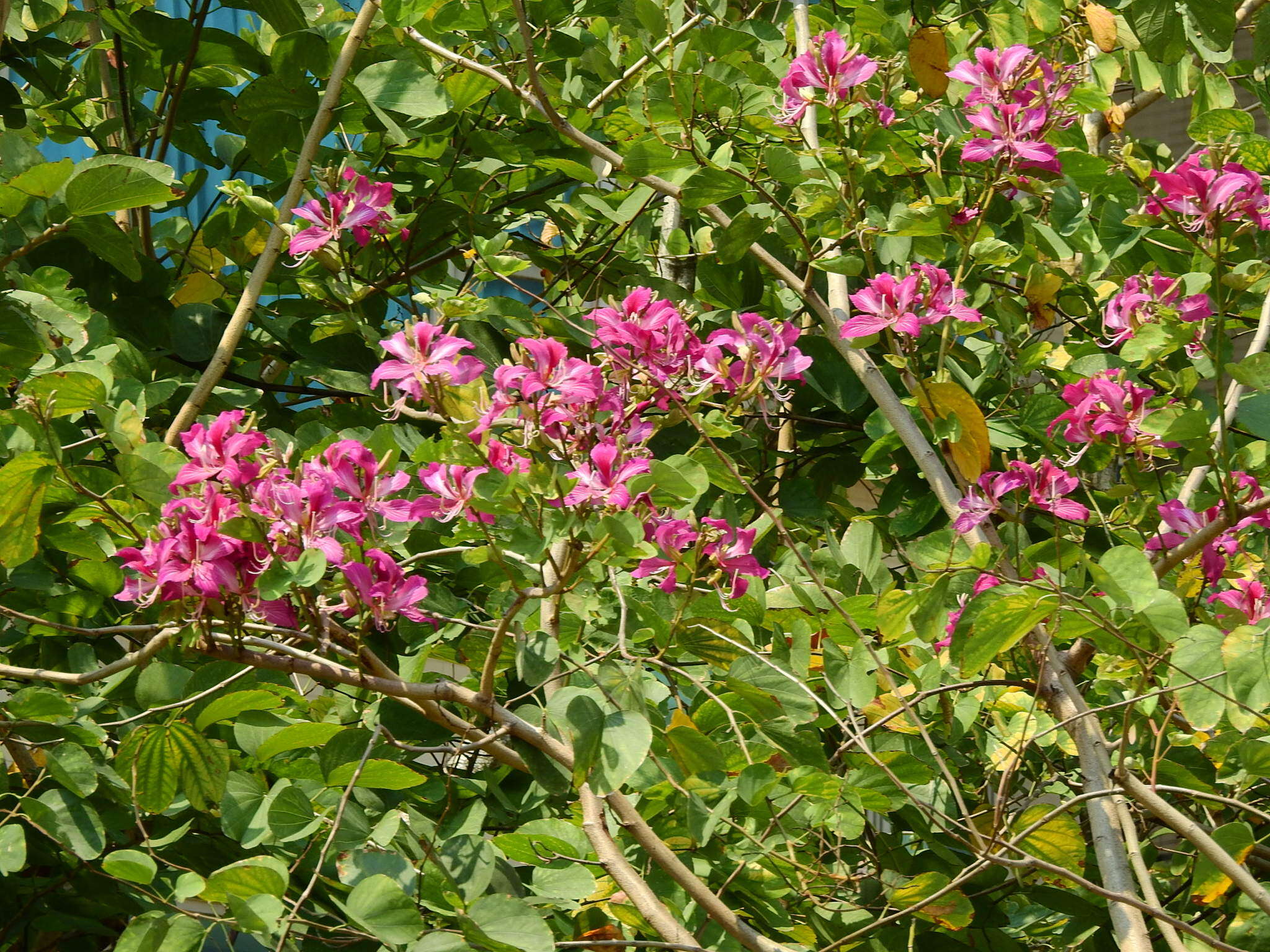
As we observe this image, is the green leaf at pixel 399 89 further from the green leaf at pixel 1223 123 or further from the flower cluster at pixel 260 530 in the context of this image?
the green leaf at pixel 1223 123

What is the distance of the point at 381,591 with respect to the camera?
2.60 feet

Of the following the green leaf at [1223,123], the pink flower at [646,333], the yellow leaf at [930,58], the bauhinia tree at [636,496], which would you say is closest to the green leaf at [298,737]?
the bauhinia tree at [636,496]

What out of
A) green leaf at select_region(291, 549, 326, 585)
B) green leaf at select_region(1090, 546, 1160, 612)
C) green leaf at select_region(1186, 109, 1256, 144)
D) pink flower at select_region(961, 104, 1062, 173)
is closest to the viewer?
green leaf at select_region(291, 549, 326, 585)

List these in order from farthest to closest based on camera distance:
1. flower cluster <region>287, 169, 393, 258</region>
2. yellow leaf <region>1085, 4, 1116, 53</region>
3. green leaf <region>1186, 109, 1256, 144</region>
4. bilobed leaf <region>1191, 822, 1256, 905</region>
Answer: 1. yellow leaf <region>1085, 4, 1116, 53</region>
2. green leaf <region>1186, 109, 1256, 144</region>
3. flower cluster <region>287, 169, 393, 258</region>
4. bilobed leaf <region>1191, 822, 1256, 905</region>

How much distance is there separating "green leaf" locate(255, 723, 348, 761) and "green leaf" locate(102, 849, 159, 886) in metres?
0.16

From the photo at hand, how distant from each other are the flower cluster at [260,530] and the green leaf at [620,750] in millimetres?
155

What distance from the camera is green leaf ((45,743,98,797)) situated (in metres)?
0.92

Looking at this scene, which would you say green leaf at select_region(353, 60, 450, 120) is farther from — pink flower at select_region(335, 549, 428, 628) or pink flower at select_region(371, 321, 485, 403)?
pink flower at select_region(335, 549, 428, 628)

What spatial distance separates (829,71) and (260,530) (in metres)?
0.65

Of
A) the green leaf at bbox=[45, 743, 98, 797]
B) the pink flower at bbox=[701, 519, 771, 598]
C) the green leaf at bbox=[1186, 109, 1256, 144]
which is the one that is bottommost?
the green leaf at bbox=[45, 743, 98, 797]

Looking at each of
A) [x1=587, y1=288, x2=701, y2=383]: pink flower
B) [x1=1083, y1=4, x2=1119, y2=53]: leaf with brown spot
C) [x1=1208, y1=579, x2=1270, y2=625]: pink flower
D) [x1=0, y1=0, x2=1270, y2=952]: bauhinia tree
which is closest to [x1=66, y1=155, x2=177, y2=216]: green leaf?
[x1=0, y1=0, x2=1270, y2=952]: bauhinia tree

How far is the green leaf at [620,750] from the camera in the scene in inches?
28.6

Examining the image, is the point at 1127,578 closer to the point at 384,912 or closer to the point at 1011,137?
the point at 1011,137

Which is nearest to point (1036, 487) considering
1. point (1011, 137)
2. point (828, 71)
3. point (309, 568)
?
point (1011, 137)
